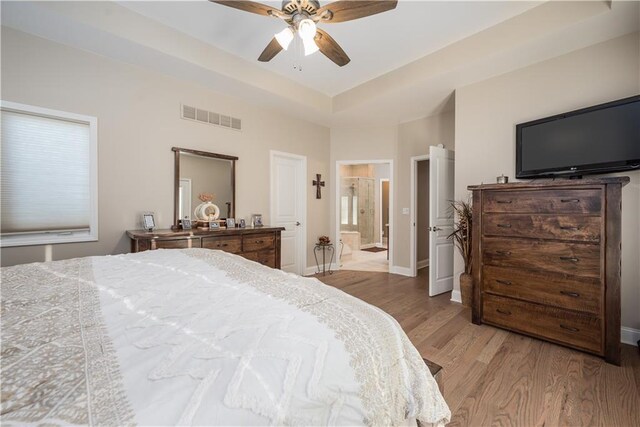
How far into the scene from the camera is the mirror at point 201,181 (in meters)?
3.30

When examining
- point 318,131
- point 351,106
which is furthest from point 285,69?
point 318,131

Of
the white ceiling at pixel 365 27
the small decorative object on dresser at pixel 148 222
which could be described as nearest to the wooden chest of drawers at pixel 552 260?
the white ceiling at pixel 365 27

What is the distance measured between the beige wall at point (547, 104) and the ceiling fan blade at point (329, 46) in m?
1.79

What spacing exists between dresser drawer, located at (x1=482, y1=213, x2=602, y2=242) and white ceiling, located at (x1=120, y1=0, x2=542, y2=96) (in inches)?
74.7

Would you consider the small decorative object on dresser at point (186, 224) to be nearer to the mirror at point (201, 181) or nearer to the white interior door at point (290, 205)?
the mirror at point (201, 181)

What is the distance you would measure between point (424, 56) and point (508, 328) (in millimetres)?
3054

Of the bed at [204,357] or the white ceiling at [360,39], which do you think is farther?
the white ceiling at [360,39]

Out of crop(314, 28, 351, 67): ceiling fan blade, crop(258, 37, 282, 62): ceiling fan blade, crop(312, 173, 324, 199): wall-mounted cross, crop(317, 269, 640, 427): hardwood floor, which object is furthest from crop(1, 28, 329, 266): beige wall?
crop(317, 269, 640, 427): hardwood floor

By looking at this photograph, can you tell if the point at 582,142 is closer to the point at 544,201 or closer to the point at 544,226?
the point at 544,201

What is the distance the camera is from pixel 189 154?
3389mm

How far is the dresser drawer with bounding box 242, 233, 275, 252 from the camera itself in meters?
3.32

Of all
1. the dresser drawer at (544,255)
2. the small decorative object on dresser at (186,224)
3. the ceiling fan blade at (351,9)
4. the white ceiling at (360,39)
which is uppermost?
the white ceiling at (360,39)

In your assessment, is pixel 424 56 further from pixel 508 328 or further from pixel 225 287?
pixel 225 287

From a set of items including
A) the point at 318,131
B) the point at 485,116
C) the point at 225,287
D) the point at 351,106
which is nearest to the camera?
the point at 225,287
